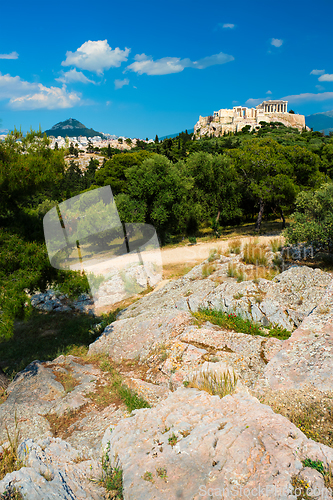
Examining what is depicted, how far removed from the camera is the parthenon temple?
439ft

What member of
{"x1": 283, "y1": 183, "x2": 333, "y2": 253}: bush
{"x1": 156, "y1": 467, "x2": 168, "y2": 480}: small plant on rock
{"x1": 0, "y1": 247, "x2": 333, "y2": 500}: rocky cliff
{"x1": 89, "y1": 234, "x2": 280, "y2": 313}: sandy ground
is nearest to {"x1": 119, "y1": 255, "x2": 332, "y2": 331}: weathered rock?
{"x1": 0, "y1": 247, "x2": 333, "y2": 500}: rocky cliff

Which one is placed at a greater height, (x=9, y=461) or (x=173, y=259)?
(x=9, y=461)

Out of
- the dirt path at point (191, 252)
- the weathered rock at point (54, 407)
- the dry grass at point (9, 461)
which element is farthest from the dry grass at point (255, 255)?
the dry grass at point (9, 461)

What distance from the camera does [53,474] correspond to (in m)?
4.02

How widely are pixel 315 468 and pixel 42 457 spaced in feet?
13.3

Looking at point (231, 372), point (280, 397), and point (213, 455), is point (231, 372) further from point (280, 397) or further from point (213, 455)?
point (213, 455)

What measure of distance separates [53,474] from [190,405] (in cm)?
272

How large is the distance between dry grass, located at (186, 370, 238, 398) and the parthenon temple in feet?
431

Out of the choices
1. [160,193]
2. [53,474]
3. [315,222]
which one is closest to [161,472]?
[53,474]

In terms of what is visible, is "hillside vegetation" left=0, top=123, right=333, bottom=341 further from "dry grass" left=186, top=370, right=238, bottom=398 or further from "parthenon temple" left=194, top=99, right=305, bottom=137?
"parthenon temple" left=194, top=99, right=305, bottom=137

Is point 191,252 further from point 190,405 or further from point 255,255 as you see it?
point 190,405

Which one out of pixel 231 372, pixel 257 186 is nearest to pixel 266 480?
pixel 231 372

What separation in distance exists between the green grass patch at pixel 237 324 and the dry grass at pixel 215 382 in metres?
2.49

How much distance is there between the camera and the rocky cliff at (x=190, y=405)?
3.84 m
